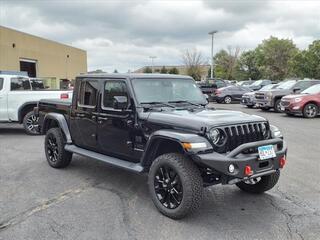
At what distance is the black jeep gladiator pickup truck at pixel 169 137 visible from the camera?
4.43 metres

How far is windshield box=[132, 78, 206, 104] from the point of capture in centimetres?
562

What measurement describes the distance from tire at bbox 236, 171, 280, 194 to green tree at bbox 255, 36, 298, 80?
199ft

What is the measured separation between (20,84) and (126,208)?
8.32m

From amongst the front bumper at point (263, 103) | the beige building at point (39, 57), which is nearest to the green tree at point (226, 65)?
the beige building at point (39, 57)

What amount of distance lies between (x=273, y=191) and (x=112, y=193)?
7.95ft

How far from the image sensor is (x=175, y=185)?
4.65 meters

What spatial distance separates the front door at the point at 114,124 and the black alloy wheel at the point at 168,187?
80cm

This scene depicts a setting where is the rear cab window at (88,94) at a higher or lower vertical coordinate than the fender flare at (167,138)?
higher

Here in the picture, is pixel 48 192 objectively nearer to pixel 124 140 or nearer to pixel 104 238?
pixel 124 140

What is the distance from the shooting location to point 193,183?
4.39 m

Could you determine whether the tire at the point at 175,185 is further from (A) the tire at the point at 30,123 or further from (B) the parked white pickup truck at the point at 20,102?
(A) the tire at the point at 30,123

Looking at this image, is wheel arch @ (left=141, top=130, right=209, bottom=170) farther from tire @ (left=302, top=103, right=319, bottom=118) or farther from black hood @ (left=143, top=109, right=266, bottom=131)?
tire @ (left=302, top=103, right=319, bottom=118)

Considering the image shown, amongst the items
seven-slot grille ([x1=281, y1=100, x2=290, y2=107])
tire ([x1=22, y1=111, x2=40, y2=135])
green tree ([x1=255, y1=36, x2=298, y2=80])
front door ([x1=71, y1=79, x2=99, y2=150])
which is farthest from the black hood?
green tree ([x1=255, y1=36, x2=298, y2=80])

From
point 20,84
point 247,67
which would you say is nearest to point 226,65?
point 247,67
